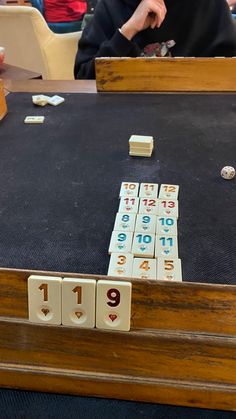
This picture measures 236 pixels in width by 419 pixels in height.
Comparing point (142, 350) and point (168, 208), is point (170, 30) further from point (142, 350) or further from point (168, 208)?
point (142, 350)

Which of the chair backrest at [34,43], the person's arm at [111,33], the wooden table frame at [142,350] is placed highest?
the person's arm at [111,33]

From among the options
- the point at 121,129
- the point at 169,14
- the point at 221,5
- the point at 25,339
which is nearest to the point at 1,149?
the point at 121,129

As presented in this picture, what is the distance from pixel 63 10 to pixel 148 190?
110 inches

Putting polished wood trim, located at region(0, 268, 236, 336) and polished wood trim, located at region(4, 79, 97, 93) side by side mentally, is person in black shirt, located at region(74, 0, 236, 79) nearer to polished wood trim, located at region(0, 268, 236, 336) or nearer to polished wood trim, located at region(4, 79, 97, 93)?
polished wood trim, located at region(4, 79, 97, 93)

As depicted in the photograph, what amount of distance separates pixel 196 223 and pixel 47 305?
0.31 meters

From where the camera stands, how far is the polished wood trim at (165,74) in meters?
1.36

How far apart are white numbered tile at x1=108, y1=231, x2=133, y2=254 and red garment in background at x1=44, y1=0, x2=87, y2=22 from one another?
286 centimetres

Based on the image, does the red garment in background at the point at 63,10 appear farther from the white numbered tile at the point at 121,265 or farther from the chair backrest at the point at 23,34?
the white numbered tile at the point at 121,265

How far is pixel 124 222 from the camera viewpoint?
0.79 meters

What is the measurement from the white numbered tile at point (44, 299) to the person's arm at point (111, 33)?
1213 mm

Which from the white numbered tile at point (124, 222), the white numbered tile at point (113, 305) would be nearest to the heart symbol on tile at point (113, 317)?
the white numbered tile at point (113, 305)

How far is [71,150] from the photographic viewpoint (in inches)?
42.4

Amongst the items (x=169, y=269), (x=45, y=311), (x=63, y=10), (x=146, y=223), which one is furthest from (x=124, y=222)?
(x=63, y=10)


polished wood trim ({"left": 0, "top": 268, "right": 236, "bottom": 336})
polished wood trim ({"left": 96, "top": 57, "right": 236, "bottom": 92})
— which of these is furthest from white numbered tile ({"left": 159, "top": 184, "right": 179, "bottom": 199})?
polished wood trim ({"left": 96, "top": 57, "right": 236, "bottom": 92})
